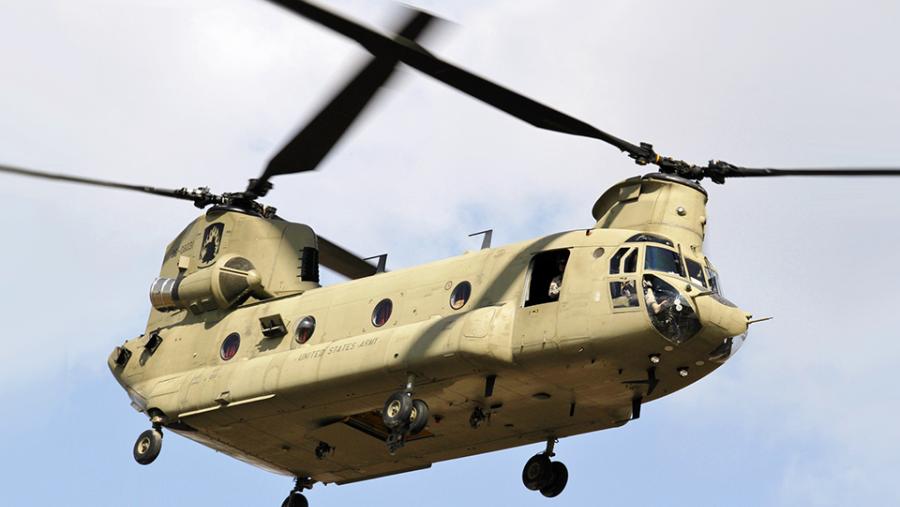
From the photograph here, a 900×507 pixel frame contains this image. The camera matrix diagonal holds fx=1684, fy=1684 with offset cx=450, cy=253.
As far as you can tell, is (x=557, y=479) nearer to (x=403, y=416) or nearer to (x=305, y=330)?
(x=403, y=416)

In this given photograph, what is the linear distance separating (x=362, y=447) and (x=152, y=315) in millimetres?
5955

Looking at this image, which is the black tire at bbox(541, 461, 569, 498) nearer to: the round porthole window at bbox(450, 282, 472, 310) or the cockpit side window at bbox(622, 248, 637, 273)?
the round porthole window at bbox(450, 282, 472, 310)

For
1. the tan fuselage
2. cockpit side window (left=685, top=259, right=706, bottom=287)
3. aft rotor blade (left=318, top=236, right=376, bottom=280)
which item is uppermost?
aft rotor blade (left=318, top=236, right=376, bottom=280)

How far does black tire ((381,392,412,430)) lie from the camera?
2817cm

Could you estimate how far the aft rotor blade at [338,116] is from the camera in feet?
85.3

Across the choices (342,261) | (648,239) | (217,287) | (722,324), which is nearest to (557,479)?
(722,324)

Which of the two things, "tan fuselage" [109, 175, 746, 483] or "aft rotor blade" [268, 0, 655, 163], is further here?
"tan fuselage" [109, 175, 746, 483]

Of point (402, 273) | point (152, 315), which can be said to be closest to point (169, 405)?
point (152, 315)

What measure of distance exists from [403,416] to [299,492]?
21.5 feet

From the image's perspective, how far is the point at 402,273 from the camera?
30734 mm

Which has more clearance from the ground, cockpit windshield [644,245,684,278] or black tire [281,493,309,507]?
cockpit windshield [644,245,684,278]

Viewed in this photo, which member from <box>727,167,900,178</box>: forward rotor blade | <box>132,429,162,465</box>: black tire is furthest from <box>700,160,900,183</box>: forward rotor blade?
<box>132,429,162,465</box>: black tire

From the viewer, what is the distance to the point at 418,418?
28391 millimetres

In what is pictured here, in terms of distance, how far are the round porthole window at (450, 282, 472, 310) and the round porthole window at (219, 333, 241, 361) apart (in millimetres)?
4976
